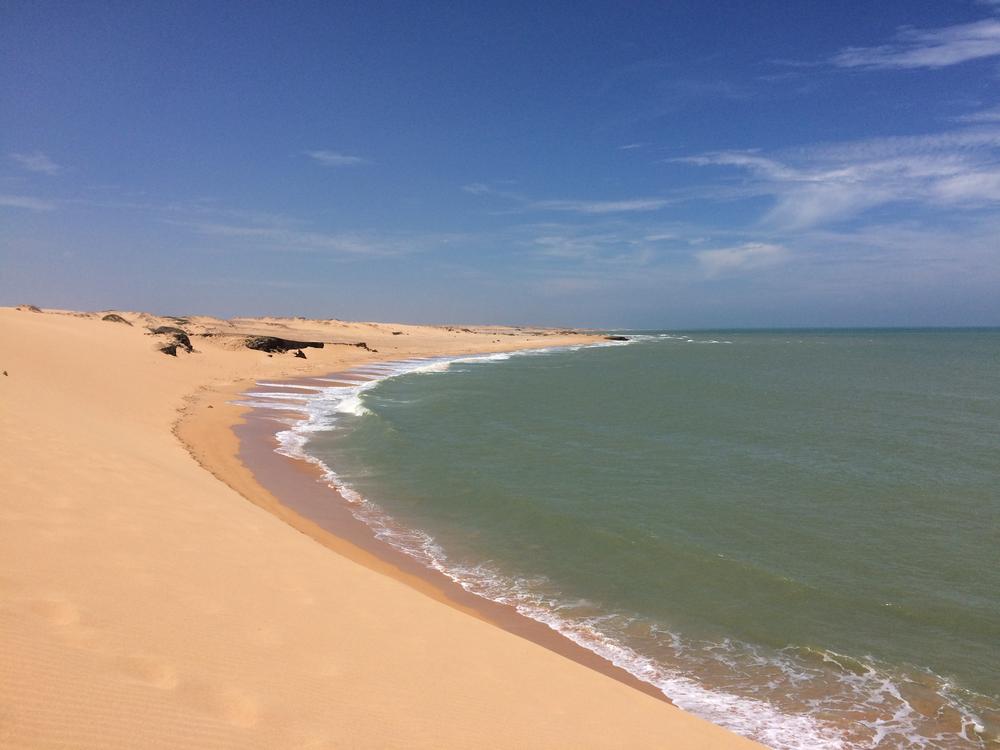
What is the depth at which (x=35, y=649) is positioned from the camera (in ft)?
13.2

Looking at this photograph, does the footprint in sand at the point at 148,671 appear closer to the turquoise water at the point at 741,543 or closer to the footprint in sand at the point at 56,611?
Answer: the footprint in sand at the point at 56,611

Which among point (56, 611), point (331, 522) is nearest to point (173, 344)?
point (331, 522)

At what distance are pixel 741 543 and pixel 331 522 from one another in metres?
7.92

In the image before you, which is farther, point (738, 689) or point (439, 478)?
point (439, 478)

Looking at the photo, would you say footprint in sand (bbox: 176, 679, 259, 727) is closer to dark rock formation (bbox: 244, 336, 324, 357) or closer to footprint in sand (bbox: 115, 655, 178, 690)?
footprint in sand (bbox: 115, 655, 178, 690)

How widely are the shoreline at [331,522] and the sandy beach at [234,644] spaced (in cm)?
11

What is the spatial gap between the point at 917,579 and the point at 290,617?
32.0 feet

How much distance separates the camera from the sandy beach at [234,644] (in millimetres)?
3812

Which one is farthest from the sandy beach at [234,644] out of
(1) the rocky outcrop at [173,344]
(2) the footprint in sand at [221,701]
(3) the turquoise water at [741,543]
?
(1) the rocky outcrop at [173,344]

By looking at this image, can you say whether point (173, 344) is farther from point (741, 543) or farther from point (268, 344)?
point (741, 543)

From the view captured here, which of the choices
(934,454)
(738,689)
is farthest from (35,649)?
(934,454)

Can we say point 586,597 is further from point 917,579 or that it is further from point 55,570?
point 55,570

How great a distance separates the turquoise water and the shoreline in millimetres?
368

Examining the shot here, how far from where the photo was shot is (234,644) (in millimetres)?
5012
